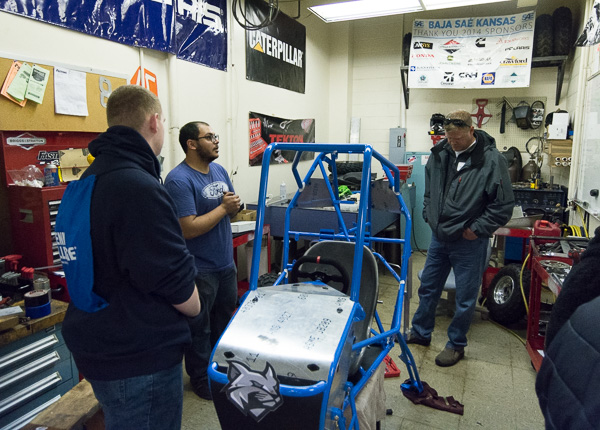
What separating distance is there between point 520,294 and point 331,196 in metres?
1.88

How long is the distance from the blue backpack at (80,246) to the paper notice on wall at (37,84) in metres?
1.39

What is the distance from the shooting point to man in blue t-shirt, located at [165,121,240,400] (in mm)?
2153

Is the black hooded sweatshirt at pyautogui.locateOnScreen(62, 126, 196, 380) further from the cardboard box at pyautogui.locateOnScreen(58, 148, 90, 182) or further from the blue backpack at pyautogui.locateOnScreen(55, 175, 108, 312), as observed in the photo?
the cardboard box at pyautogui.locateOnScreen(58, 148, 90, 182)

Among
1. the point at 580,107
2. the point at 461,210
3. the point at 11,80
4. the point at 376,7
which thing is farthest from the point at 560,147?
the point at 11,80

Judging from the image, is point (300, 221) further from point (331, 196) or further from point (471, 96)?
point (471, 96)

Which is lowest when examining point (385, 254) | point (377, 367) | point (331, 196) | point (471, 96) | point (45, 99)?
point (385, 254)

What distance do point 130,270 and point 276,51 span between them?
4196mm

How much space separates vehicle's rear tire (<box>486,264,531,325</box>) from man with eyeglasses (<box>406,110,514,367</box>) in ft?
2.13

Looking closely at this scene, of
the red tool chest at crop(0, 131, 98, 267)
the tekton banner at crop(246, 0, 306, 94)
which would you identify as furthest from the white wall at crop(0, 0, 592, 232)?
the red tool chest at crop(0, 131, 98, 267)

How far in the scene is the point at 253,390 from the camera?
3.90ft

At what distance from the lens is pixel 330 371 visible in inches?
46.3

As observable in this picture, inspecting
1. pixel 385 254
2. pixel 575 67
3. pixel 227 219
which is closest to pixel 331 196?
pixel 227 219

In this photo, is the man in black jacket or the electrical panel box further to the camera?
the electrical panel box

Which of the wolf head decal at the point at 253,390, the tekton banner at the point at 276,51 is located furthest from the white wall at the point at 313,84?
the wolf head decal at the point at 253,390
